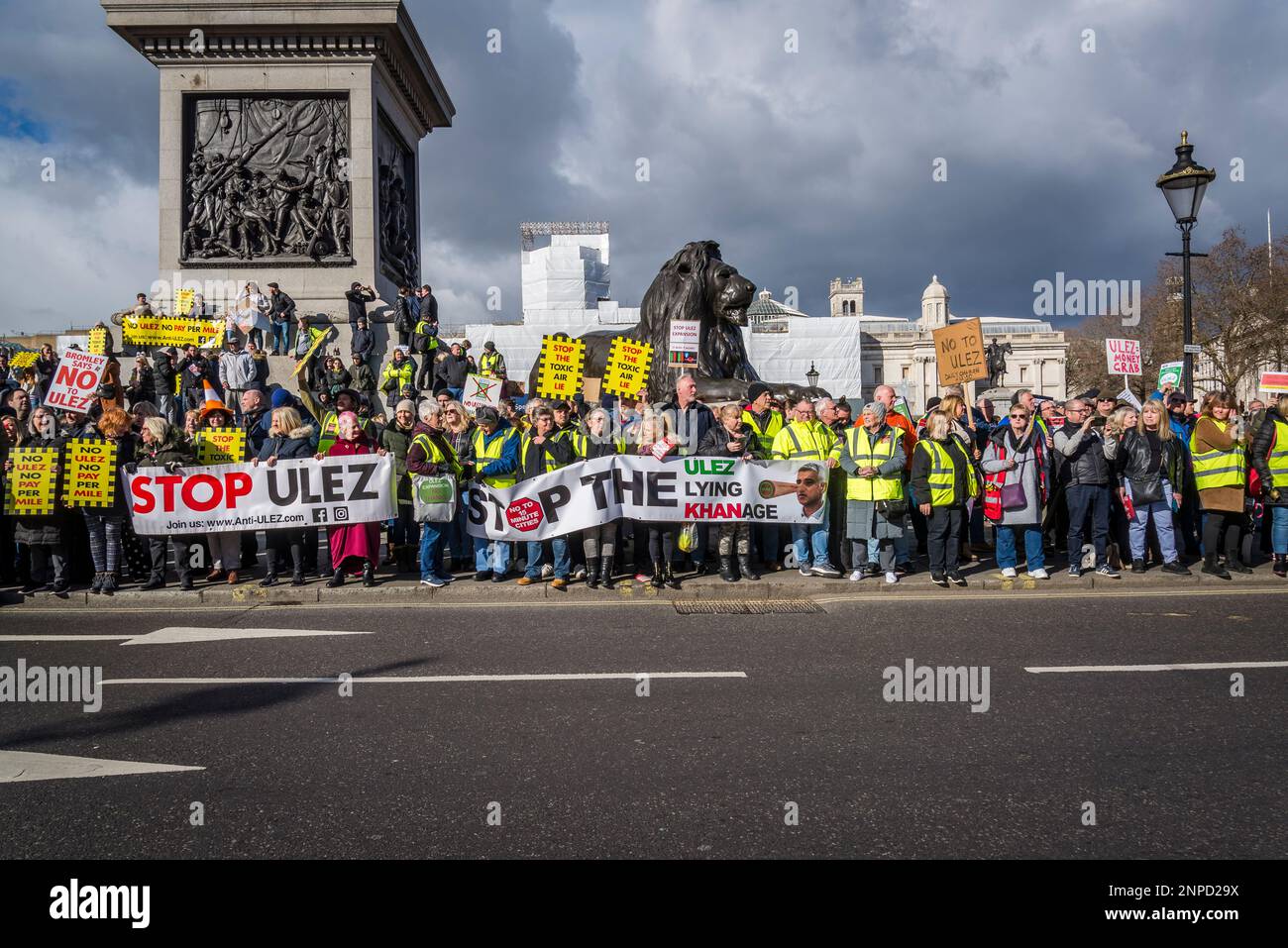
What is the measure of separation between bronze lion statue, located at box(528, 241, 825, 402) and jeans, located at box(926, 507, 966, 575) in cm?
527

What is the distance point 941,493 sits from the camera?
32.1 ft

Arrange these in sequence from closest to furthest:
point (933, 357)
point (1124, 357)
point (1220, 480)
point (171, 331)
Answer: point (1220, 480), point (1124, 357), point (171, 331), point (933, 357)

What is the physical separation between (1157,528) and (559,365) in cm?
799

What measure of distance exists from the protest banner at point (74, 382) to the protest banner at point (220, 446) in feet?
4.17

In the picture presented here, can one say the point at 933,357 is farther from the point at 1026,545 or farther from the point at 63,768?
the point at 63,768

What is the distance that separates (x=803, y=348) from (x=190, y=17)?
3558cm

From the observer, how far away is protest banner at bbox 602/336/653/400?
45.3ft

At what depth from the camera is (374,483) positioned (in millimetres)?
10039

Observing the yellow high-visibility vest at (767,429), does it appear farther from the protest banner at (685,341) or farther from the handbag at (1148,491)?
the handbag at (1148,491)

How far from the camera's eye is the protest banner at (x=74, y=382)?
10.3m

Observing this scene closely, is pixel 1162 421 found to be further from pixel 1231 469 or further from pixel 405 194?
pixel 405 194

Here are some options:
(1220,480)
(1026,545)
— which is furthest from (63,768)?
(1220,480)

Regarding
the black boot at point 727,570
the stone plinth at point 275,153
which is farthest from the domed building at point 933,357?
the black boot at point 727,570
